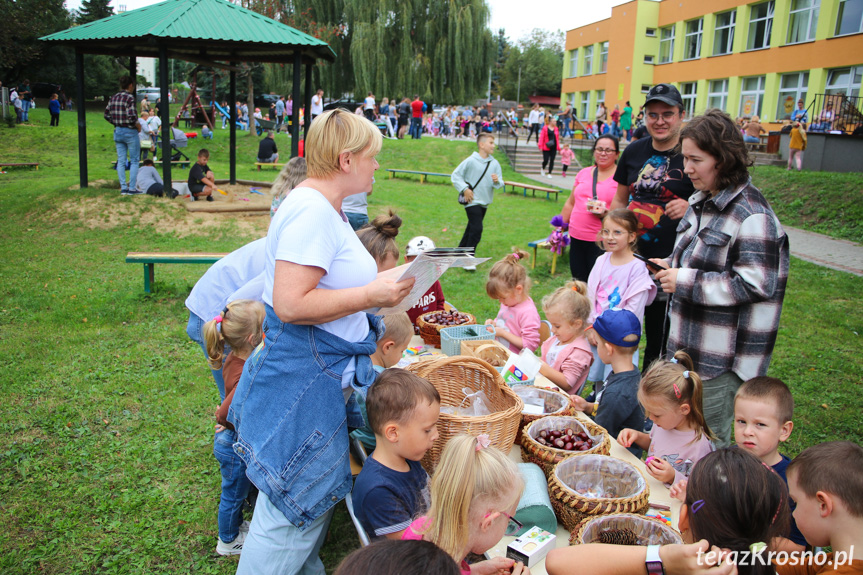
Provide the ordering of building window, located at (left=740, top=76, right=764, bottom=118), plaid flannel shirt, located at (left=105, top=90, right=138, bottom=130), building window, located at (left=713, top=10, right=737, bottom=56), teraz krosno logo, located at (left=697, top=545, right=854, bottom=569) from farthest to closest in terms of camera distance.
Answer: building window, located at (left=713, top=10, right=737, bottom=56) → building window, located at (left=740, top=76, right=764, bottom=118) → plaid flannel shirt, located at (left=105, top=90, right=138, bottom=130) → teraz krosno logo, located at (left=697, top=545, right=854, bottom=569)

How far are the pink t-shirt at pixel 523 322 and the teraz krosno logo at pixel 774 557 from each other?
8.68ft

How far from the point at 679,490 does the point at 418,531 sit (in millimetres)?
1131

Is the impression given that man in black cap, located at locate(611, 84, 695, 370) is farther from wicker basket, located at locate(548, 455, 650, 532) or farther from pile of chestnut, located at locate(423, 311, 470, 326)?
wicker basket, located at locate(548, 455, 650, 532)

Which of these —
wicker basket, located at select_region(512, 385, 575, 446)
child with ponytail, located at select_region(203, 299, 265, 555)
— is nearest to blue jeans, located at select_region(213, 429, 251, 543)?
child with ponytail, located at select_region(203, 299, 265, 555)

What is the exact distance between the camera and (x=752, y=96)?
27734 millimetres

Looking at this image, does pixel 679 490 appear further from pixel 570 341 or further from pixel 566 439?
pixel 570 341

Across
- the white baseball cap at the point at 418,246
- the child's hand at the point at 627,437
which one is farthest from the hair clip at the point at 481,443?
the white baseball cap at the point at 418,246

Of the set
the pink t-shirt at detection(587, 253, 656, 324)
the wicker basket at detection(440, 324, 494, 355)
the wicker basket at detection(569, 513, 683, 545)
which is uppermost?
the pink t-shirt at detection(587, 253, 656, 324)

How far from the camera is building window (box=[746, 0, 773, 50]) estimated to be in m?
26.4

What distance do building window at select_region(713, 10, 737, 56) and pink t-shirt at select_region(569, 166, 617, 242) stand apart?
2759 centimetres

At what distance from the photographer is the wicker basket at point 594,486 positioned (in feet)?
7.02

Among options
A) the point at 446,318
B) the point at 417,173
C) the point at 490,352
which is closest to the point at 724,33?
the point at 417,173

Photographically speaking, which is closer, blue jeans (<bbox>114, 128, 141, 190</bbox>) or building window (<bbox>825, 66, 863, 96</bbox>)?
blue jeans (<bbox>114, 128, 141, 190</bbox>)

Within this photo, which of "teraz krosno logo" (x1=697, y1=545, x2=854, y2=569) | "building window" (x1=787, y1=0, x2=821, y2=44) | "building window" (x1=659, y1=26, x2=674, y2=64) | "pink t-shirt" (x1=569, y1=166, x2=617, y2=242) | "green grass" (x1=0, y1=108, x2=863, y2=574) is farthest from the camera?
"building window" (x1=659, y1=26, x2=674, y2=64)
